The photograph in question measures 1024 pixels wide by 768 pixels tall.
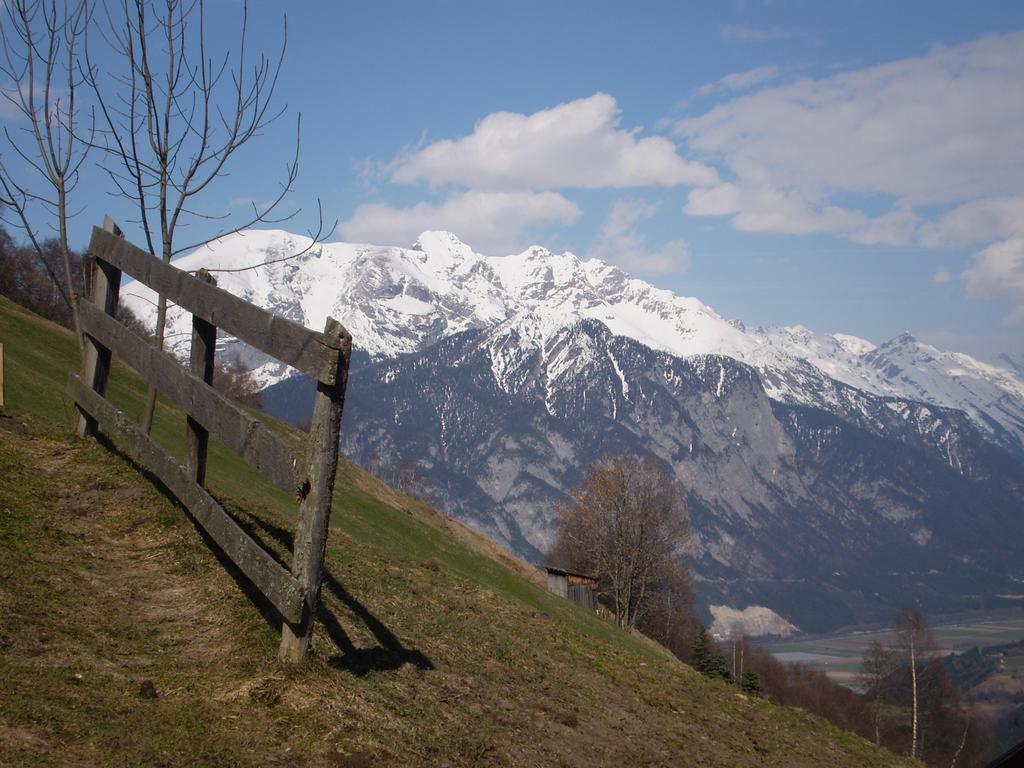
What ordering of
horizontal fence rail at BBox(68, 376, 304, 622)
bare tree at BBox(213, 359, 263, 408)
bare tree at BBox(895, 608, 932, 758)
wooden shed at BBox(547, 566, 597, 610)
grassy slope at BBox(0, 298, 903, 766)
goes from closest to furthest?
1. grassy slope at BBox(0, 298, 903, 766)
2. horizontal fence rail at BBox(68, 376, 304, 622)
3. wooden shed at BBox(547, 566, 597, 610)
4. bare tree at BBox(895, 608, 932, 758)
5. bare tree at BBox(213, 359, 263, 408)

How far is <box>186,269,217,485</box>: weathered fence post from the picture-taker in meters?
10.1

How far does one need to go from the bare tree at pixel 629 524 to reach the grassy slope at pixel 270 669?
210 feet

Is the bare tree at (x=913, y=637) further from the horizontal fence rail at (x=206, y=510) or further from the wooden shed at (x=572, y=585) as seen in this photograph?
the horizontal fence rail at (x=206, y=510)

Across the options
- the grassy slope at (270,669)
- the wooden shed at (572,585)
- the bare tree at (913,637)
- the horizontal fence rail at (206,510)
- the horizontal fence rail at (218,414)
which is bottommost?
the bare tree at (913,637)

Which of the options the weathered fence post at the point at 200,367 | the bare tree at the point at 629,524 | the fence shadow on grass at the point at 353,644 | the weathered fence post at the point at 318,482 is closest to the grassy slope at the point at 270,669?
the fence shadow on grass at the point at 353,644

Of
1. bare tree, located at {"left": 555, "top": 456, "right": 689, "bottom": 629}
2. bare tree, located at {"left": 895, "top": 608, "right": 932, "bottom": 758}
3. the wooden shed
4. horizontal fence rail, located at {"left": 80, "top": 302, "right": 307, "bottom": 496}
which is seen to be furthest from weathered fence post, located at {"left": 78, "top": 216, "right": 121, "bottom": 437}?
bare tree, located at {"left": 895, "top": 608, "right": 932, "bottom": 758}

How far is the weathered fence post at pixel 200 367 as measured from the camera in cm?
1009

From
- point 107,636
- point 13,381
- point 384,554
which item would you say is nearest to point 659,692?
point 384,554

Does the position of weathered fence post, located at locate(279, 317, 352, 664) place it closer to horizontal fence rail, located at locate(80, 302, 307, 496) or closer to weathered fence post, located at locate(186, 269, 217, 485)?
horizontal fence rail, located at locate(80, 302, 307, 496)

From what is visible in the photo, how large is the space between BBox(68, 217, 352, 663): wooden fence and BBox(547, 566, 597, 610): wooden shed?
4733 centimetres

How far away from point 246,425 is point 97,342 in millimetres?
5844

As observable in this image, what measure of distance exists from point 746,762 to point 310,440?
24.9ft

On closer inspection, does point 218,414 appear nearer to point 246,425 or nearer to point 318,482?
point 246,425

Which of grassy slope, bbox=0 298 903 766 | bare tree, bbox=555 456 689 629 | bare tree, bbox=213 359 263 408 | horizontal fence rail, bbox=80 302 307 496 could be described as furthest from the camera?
bare tree, bbox=213 359 263 408
